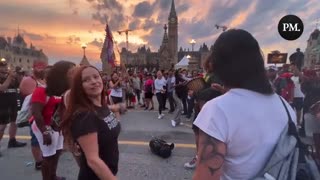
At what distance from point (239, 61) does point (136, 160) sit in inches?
218

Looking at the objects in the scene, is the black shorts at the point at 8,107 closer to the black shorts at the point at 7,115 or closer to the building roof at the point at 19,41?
the black shorts at the point at 7,115

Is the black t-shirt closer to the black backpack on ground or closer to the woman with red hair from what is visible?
the woman with red hair

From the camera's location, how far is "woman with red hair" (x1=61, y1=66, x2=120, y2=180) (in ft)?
8.69

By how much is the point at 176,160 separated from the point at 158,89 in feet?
25.5

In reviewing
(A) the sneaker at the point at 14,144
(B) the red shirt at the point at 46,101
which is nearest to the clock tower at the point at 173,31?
(A) the sneaker at the point at 14,144

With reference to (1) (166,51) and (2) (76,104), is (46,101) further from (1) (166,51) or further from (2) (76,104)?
(1) (166,51)

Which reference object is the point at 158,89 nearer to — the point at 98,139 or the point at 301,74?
the point at 301,74

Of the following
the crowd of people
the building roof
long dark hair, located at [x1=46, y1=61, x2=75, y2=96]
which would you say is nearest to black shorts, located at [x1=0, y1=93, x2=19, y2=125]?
the crowd of people

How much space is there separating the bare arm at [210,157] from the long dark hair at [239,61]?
297 mm

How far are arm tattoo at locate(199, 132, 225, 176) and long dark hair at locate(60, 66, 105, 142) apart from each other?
4.54ft

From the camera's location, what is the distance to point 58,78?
15.1 ft

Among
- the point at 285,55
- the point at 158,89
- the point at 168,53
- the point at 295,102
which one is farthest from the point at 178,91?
the point at 168,53

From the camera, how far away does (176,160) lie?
699 centimetres

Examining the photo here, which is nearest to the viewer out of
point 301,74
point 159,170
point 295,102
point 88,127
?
point 88,127
